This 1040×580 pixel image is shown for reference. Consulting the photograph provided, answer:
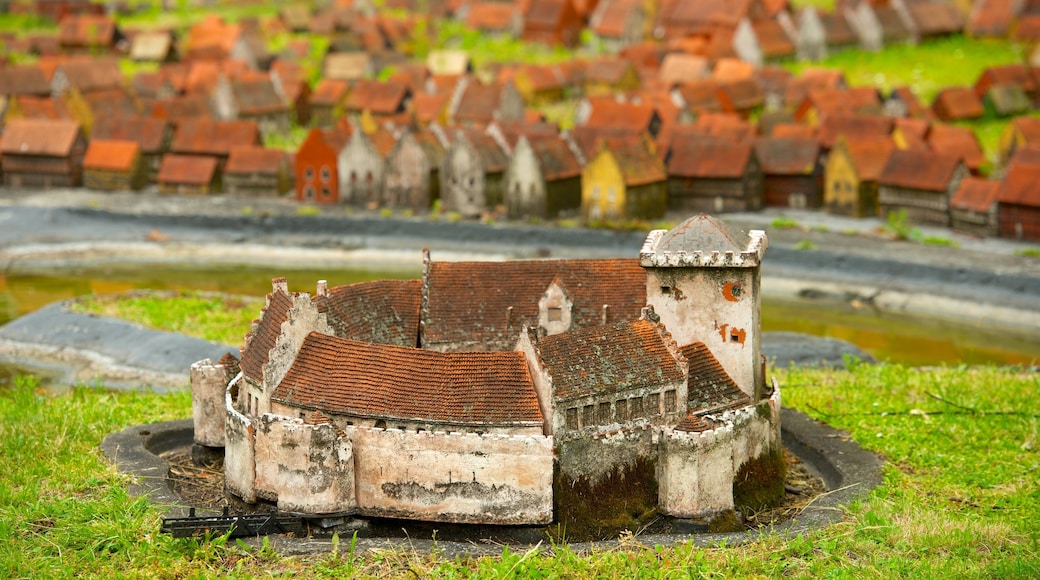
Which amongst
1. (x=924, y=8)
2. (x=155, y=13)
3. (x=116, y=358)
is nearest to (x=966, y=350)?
(x=116, y=358)

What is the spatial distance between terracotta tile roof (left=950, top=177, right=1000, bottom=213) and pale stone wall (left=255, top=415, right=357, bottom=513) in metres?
54.9

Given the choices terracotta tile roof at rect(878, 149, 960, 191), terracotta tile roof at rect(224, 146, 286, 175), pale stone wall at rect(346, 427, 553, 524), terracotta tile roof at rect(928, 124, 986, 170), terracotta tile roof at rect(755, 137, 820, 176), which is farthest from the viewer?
terracotta tile roof at rect(224, 146, 286, 175)

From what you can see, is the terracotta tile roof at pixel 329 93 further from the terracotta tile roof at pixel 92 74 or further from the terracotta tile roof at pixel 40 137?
the terracotta tile roof at pixel 40 137

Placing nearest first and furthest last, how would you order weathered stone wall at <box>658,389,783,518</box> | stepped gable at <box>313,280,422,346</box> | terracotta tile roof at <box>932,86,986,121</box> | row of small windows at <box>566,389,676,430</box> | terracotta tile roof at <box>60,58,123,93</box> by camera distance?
1. row of small windows at <box>566,389,676,430</box>
2. weathered stone wall at <box>658,389,783,518</box>
3. stepped gable at <box>313,280,422,346</box>
4. terracotta tile roof at <box>932,86,986,121</box>
5. terracotta tile roof at <box>60,58,123,93</box>

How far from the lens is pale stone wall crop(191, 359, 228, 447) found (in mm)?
52375

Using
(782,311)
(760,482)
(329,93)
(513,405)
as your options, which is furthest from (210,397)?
(329,93)

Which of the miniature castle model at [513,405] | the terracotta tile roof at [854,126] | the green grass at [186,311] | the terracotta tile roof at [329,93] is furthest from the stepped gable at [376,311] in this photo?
the terracotta tile roof at [329,93]

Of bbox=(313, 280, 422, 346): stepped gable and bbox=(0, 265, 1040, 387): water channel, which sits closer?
bbox=(313, 280, 422, 346): stepped gable

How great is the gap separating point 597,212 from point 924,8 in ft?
202

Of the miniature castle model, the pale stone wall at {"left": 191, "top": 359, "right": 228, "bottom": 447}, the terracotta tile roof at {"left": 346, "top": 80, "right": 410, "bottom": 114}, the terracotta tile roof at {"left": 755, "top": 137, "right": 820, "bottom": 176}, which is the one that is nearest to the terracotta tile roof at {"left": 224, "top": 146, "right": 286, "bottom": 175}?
the terracotta tile roof at {"left": 346, "top": 80, "right": 410, "bottom": 114}

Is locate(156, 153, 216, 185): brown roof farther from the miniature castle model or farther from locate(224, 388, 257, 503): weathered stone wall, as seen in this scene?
locate(224, 388, 257, 503): weathered stone wall

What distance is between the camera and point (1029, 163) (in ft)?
299

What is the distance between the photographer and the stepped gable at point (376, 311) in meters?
51.3

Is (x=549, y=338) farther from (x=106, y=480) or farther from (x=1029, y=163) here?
(x=1029, y=163)
